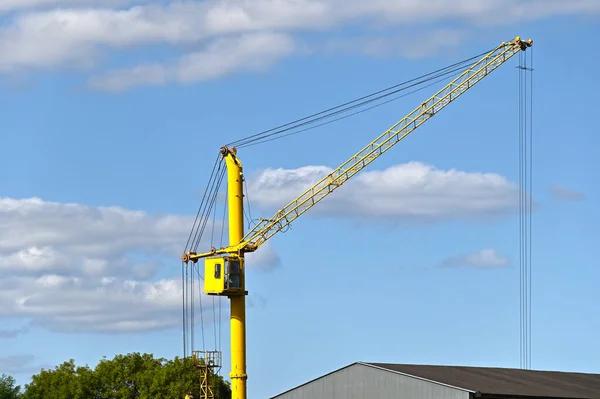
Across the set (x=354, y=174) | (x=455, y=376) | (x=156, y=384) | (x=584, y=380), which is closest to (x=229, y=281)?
(x=354, y=174)

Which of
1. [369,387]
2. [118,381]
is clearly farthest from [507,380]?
[118,381]

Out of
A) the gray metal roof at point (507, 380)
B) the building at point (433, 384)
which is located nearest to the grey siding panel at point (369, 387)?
the building at point (433, 384)

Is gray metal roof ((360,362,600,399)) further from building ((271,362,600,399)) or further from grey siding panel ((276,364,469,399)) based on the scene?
grey siding panel ((276,364,469,399))

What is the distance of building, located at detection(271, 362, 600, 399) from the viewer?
283ft

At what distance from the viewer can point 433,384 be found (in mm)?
85375

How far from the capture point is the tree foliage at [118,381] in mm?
156625

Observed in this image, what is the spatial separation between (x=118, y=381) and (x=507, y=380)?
243 ft

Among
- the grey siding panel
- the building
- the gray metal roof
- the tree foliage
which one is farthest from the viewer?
the tree foliage

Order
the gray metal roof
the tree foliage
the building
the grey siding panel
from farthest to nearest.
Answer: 1. the tree foliage
2. the gray metal roof
3. the building
4. the grey siding panel

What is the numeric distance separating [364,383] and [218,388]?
70.7 meters

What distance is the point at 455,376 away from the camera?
3679 inches

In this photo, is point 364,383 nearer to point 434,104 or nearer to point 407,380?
point 407,380

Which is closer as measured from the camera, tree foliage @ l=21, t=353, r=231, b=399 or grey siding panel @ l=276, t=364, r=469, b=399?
grey siding panel @ l=276, t=364, r=469, b=399

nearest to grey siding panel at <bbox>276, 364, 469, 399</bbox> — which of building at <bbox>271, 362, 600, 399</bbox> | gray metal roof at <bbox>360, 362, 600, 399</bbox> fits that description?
building at <bbox>271, 362, 600, 399</bbox>
